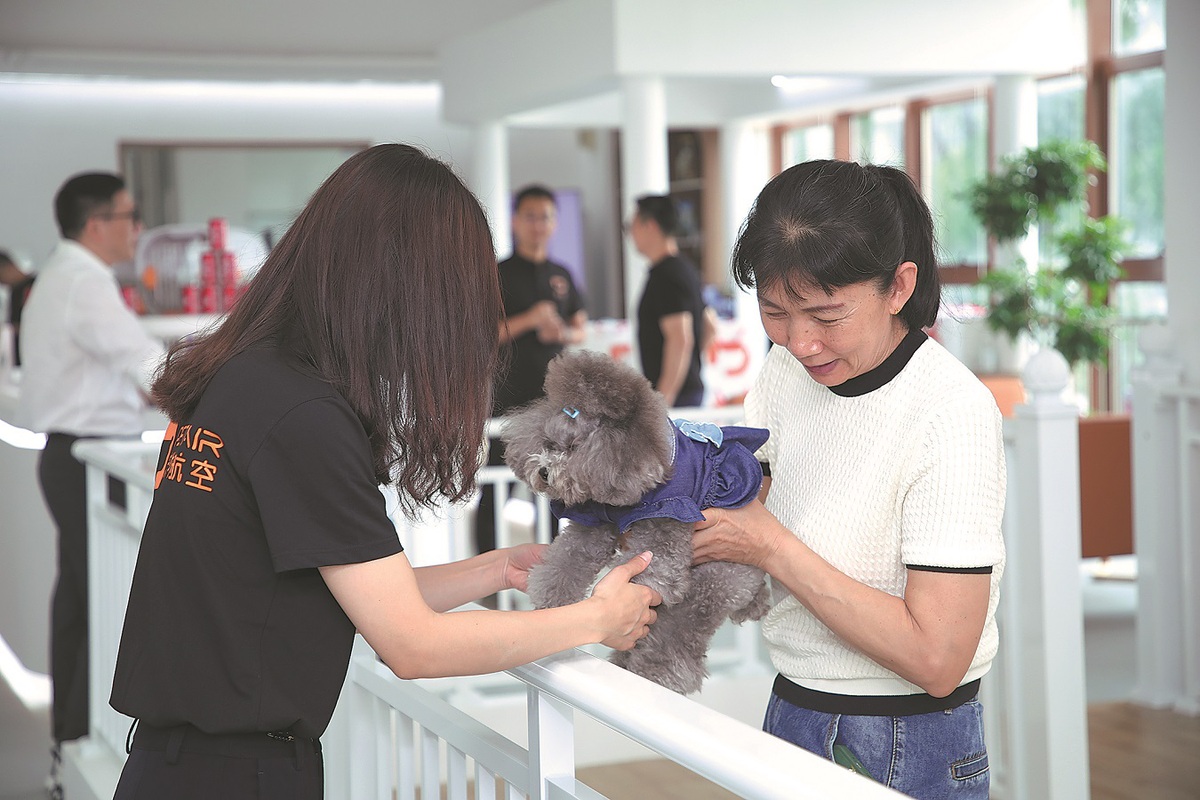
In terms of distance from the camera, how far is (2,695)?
4562mm

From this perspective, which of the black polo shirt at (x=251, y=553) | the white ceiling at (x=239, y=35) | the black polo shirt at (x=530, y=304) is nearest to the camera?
the black polo shirt at (x=251, y=553)

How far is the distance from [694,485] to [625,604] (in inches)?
6.6

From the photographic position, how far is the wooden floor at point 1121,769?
334 centimetres

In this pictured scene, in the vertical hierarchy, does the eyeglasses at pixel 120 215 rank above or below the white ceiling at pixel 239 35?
below

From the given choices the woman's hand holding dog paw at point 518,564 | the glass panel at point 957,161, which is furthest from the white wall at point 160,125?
the woman's hand holding dog paw at point 518,564

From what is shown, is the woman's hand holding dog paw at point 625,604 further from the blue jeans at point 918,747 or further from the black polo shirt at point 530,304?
the black polo shirt at point 530,304

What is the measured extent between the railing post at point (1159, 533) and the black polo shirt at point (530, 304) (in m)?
2.04

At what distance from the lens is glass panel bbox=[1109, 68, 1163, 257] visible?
787 cm

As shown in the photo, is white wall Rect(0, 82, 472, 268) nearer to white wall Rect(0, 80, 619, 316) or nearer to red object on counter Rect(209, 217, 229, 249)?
white wall Rect(0, 80, 619, 316)

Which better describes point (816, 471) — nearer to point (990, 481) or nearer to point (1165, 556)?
point (990, 481)

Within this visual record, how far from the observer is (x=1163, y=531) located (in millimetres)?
4066

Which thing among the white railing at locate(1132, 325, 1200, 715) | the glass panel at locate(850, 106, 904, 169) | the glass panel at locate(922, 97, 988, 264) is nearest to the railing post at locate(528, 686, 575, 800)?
the white railing at locate(1132, 325, 1200, 715)

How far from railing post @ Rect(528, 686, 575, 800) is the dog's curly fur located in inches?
6.0

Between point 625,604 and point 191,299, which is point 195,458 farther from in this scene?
point 191,299
